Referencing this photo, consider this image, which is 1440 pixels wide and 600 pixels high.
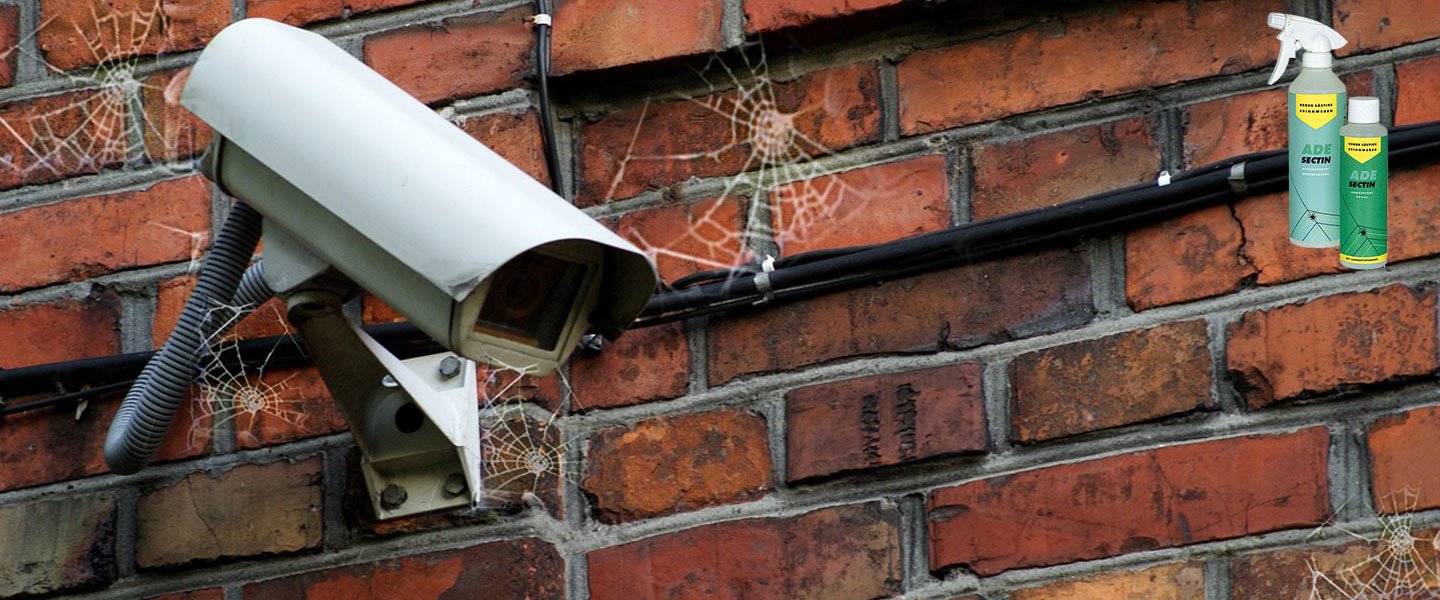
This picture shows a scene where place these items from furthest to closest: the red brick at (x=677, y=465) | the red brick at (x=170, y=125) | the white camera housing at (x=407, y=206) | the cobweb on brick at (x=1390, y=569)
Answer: the red brick at (x=170, y=125)
the red brick at (x=677, y=465)
the cobweb on brick at (x=1390, y=569)
the white camera housing at (x=407, y=206)

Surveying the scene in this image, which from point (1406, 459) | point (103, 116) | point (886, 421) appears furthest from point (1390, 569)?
point (103, 116)

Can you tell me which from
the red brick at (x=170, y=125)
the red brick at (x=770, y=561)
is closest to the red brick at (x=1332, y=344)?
the red brick at (x=770, y=561)

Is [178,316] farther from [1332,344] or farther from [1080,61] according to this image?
[1332,344]

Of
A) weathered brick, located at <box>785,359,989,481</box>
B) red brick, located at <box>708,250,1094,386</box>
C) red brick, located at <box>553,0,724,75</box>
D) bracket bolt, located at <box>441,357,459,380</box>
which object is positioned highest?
red brick, located at <box>553,0,724,75</box>

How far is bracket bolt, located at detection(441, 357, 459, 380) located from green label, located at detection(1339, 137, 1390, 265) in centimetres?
52

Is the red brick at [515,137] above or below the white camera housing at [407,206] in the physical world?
above

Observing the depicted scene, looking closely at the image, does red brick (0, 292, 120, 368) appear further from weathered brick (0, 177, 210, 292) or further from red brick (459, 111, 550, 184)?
red brick (459, 111, 550, 184)

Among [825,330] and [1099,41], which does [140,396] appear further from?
[1099,41]

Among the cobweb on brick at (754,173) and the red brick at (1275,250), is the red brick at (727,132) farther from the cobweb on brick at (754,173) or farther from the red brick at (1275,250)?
the red brick at (1275,250)

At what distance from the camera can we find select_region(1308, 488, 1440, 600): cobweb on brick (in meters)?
0.94

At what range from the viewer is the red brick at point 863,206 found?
3.54ft

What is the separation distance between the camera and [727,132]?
1.12 metres

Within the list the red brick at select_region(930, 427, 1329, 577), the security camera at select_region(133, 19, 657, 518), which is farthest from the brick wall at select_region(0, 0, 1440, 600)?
the security camera at select_region(133, 19, 657, 518)

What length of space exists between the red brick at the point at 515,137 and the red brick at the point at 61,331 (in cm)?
27
